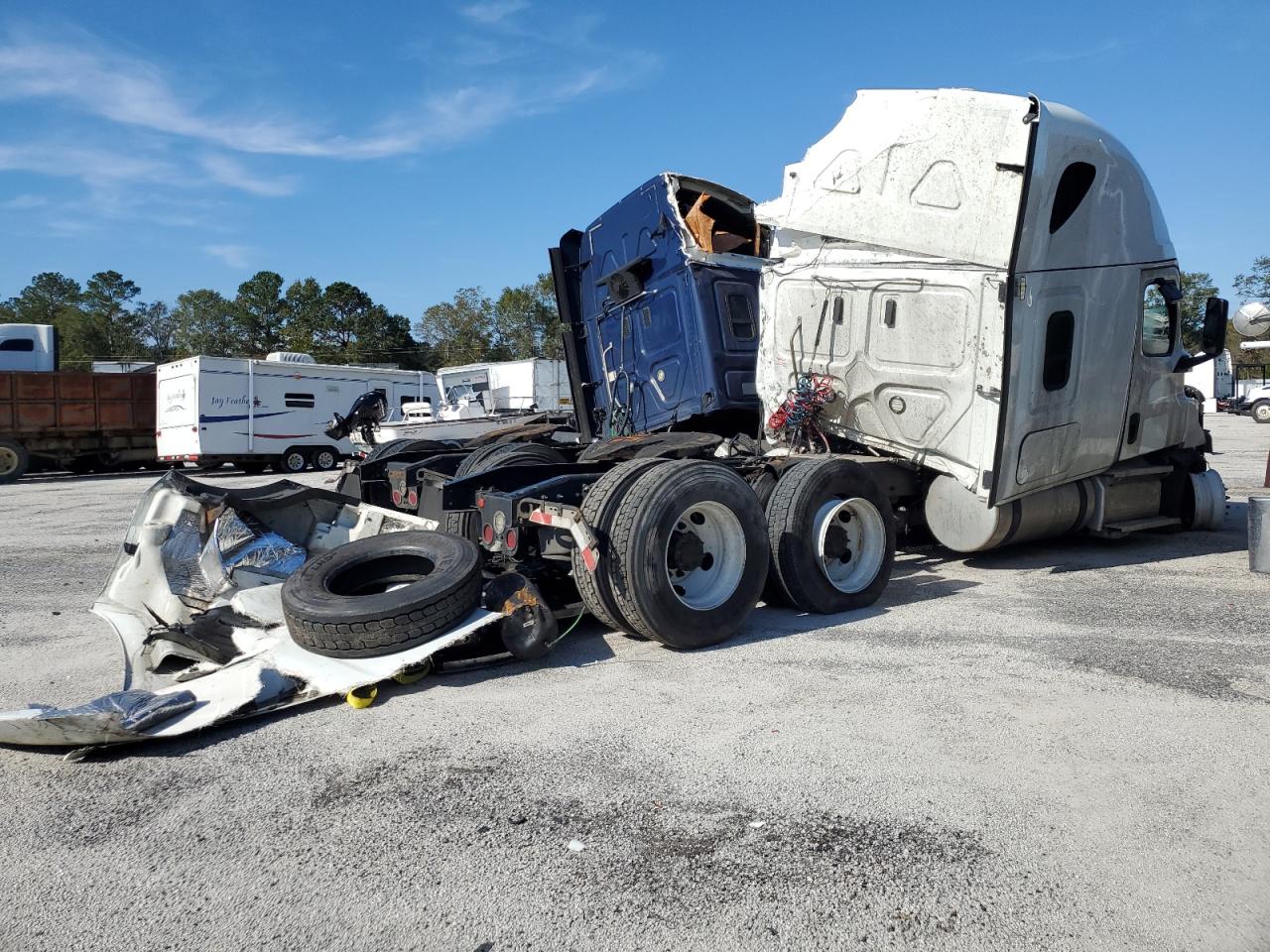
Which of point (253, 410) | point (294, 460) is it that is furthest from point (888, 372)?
point (294, 460)

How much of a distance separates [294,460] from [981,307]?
20592mm

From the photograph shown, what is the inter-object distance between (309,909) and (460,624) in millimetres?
1877

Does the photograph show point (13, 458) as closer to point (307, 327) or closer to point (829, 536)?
point (829, 536)

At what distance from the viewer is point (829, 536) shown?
5734mm

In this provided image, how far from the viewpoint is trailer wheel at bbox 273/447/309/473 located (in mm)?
23177

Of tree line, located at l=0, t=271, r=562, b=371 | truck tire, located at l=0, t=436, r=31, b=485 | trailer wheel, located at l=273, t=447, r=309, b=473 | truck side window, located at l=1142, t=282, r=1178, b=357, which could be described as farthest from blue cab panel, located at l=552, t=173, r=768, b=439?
tree line, located at l=0, t=271, r=562, b=371

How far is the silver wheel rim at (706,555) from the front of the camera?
16.2ft

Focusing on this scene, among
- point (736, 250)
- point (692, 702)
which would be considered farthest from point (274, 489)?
point (736, 250)

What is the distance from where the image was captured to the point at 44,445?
21.1 meters

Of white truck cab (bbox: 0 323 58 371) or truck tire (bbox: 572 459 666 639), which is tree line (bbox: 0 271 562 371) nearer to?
white truck cab (bbox: 0 323 58 371)

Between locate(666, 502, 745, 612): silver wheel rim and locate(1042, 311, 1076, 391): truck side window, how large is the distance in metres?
2.76

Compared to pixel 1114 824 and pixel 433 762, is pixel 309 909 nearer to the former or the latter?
pixel 433 762

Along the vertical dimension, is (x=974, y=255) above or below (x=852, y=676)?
above

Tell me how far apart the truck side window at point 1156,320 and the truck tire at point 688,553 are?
4.09 m
